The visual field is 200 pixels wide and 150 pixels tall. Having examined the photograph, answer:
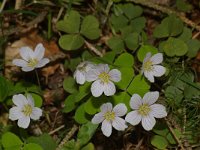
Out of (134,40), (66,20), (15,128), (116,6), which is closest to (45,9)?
(66,20)

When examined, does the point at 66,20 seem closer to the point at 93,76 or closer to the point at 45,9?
the point at 45,9

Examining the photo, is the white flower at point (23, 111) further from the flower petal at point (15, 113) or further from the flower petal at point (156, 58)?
the flower petal at point (156, 58)

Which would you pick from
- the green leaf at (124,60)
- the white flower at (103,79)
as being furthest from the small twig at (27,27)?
the white flower at (103,79)

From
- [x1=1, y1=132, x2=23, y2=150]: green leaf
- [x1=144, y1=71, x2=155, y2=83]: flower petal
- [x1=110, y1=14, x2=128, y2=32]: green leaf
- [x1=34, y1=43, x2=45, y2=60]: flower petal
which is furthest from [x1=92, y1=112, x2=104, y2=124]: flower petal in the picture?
[x1=110, y1=14, x2=128, y2=32]: green leaf

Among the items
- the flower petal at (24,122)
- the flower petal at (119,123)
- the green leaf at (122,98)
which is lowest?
the flower petal at (24,122)

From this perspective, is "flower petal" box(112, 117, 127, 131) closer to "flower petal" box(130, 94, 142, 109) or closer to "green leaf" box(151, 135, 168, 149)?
"flower petal" box(130, 94, 142, 109)

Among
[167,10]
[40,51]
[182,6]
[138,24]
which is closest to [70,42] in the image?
[40,51]

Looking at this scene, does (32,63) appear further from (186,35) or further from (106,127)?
(186,35)
